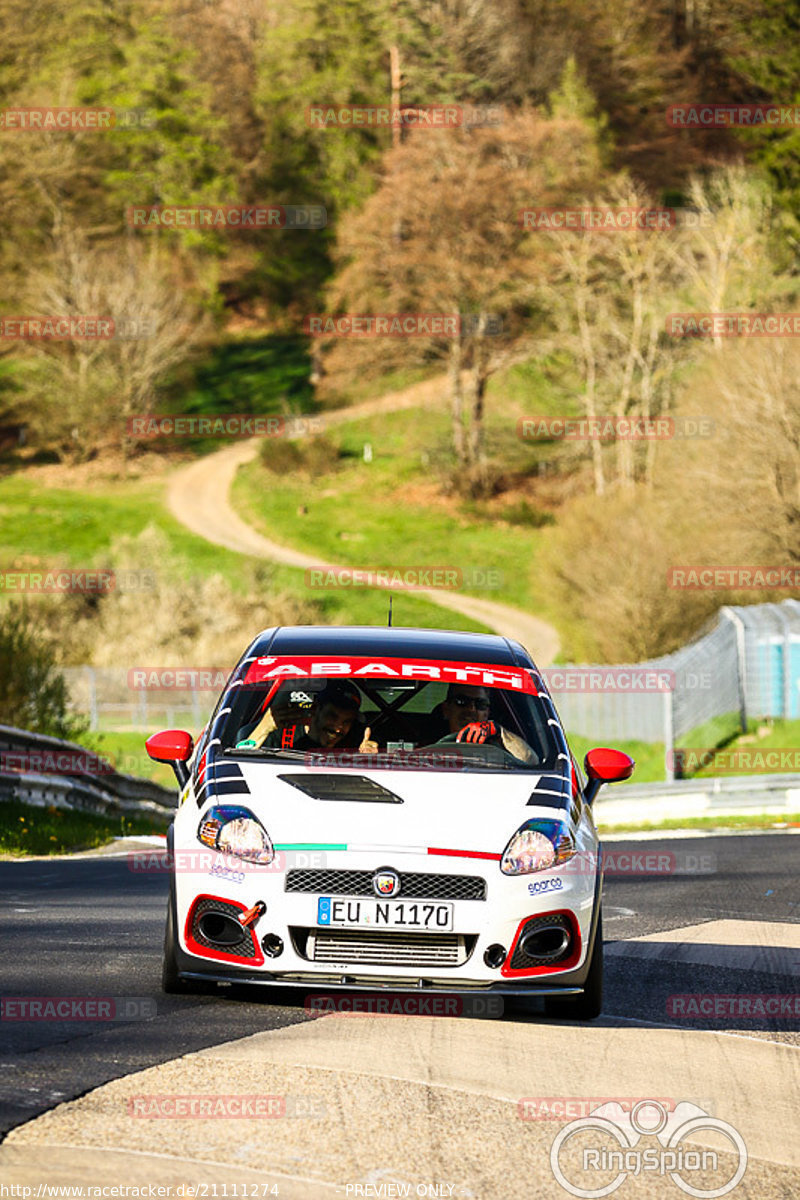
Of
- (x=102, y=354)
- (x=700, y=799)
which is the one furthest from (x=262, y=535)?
(x=700, y=799)

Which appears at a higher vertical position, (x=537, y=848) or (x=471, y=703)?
(x=471, y=703)

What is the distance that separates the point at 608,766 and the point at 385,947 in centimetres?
174

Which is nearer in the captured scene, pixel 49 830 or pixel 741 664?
pixel 49 830

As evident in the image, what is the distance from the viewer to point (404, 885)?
6.79 meters

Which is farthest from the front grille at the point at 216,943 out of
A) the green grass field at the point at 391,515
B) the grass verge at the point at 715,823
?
the green grass field at the point at 391,515

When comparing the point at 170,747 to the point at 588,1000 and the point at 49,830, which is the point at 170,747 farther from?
the point at 49,830

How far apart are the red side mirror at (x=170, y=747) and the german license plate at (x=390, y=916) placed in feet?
4.96

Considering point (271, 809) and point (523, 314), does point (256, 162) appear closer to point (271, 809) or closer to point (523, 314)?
point (523, 314)

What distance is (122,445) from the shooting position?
77.0 m

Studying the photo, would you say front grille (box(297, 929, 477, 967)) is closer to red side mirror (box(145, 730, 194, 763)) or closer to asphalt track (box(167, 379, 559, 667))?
red side mirror (box(145, 730, 194, 763))

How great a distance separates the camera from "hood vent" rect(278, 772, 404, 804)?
23.1ft

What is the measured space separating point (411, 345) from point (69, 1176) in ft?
224

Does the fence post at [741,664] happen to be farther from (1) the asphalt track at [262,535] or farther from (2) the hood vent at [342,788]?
(2) the hood vent at [342,788]

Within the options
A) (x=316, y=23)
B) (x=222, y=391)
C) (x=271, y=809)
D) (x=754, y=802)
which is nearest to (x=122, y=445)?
(x=222, y=391)
